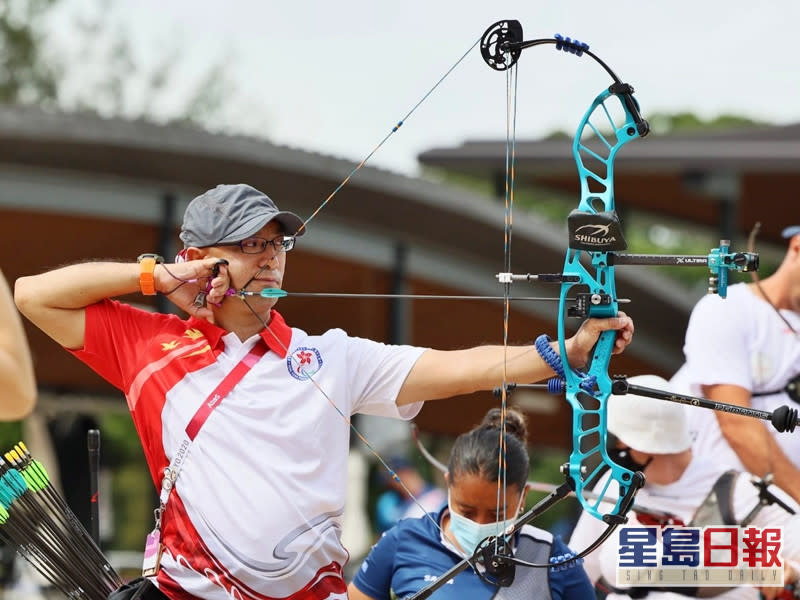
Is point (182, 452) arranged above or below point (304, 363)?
below

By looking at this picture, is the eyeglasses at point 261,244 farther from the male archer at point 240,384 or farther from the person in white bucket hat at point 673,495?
the person in white bucket hat at point 673,495

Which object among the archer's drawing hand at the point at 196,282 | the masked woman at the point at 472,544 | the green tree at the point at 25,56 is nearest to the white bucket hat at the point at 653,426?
the masked woman at the point at 472,544

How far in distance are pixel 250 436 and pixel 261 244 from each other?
53 centimetres

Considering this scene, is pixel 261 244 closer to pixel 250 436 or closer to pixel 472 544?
pixel 250 436

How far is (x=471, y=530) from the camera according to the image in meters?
3.96

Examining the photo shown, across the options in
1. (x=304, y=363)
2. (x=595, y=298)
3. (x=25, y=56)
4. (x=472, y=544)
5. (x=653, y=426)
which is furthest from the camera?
(x=25, y=56)

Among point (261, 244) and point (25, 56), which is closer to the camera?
point (261, 244)

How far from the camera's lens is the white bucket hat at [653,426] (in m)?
4.60

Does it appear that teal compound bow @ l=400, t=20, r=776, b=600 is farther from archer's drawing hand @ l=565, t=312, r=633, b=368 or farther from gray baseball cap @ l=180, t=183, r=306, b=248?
gray baseball cap @ l=180, t=183, r=306, b=248

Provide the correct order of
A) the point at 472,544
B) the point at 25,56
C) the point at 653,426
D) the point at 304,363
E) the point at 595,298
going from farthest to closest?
the point at 25,56 < the point at 653,426 < the point at 472,544 < the point at 304,363 < the point at 595,298

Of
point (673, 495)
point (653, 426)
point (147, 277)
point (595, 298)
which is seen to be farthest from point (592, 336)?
point (673, 495)

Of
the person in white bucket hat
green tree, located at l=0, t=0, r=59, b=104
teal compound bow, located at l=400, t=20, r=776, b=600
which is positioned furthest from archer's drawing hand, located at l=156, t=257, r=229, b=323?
green tree, located at l=0, t=0, r=59, b=104

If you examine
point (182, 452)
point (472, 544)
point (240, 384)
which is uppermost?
point (240, 384)

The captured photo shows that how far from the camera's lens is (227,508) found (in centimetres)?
333
